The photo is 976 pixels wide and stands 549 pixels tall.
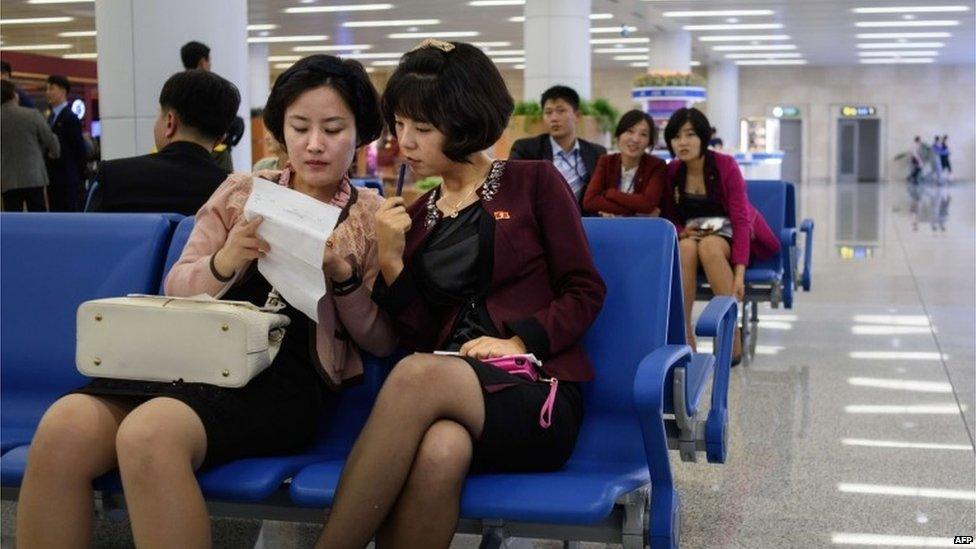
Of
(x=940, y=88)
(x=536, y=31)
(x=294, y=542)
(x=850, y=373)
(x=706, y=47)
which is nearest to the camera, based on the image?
(x=294, y=542)

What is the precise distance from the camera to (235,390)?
2.68m

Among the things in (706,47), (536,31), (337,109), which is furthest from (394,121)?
(706,47)

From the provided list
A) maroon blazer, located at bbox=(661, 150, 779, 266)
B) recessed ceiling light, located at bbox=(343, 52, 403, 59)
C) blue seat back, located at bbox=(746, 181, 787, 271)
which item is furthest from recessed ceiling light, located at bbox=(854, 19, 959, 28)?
maroon blazer, located at bbox=(661, 150, 779, 266)

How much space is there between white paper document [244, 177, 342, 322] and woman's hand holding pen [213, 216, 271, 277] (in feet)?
0.05

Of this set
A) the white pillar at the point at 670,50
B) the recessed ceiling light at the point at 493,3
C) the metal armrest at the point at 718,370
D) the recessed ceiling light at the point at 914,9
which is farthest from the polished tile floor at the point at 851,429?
the white pillar at the point at 670,50

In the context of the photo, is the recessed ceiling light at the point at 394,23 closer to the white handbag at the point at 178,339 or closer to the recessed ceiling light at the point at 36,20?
the recessed ceiling light at the point at 36,20

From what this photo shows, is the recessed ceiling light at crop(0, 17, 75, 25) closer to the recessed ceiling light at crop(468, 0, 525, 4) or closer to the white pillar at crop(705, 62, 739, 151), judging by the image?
the recessed ceiling light at crop(468, 0, 525, 4)

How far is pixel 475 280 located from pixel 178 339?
0.67 m

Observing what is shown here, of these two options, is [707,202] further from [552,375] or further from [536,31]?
[536,31]

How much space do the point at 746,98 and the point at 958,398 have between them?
39.9 metres

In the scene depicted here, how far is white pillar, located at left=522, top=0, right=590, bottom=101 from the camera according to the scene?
16094mm

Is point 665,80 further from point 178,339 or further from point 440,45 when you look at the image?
point 178,339

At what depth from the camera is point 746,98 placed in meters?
44.1

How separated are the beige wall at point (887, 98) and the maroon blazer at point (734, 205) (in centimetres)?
3852
